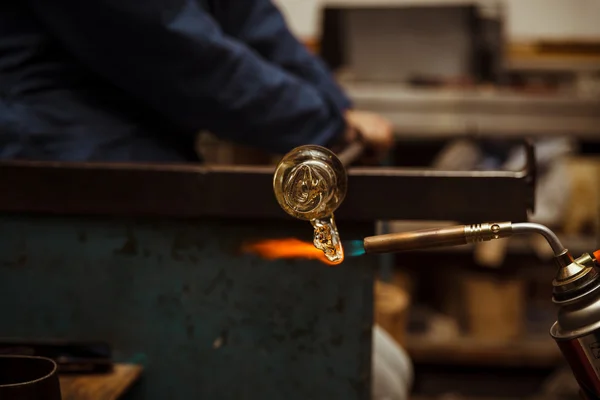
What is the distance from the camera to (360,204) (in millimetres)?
913

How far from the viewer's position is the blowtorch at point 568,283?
0.58m

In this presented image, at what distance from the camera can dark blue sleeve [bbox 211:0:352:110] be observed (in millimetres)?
1261

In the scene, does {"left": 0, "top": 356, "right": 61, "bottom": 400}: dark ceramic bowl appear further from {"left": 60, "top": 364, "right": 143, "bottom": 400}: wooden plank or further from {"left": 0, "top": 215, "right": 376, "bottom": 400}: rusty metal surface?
{"left": 0, "top": 215, "right": 376, "bottom": 400}: rusty metal surface

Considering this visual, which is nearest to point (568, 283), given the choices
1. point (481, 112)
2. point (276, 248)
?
point (276, 248)

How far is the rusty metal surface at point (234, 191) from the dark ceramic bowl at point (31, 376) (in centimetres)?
26

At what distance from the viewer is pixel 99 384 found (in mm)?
861

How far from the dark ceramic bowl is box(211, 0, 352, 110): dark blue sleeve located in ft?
2.36

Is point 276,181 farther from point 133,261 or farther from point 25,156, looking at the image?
point 25,156

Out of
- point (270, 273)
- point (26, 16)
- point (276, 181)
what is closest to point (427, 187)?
point (270, 273)

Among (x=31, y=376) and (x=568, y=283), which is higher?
(x=568, y=283)

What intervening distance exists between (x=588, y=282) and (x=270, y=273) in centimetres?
46

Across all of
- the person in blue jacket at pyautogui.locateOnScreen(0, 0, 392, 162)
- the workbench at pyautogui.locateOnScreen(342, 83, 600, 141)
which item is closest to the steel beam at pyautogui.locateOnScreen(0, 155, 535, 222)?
the person in blue jacket at pyautogui.locateOnScreen(0, 0, 392, 162)

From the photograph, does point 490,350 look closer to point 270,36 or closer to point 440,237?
point 270,36

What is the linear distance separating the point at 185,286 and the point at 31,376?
0.27 metres
